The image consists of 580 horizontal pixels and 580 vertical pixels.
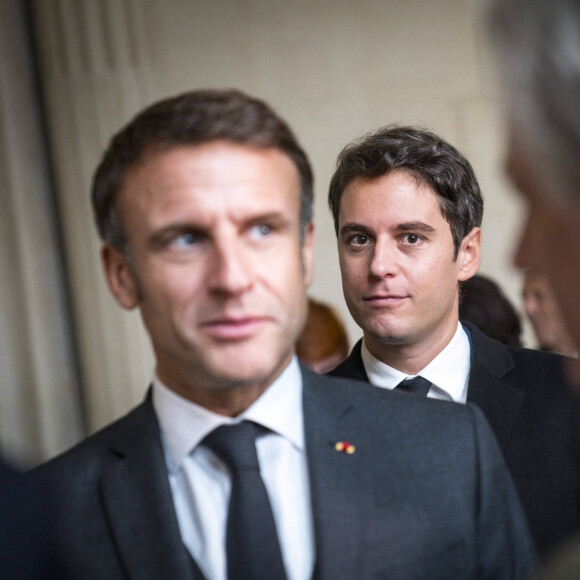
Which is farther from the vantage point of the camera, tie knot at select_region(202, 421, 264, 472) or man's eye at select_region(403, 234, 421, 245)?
man's eye at select_region(403, 234, 421, 245)

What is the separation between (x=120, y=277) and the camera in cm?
209

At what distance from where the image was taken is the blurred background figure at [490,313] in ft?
11.7

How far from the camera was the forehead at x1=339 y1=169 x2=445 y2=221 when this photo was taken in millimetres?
2975

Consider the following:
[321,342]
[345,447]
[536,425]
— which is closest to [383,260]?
[536,425]

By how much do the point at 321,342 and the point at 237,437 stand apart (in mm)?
2582

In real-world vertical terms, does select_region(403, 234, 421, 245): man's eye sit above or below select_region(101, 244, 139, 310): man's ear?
below

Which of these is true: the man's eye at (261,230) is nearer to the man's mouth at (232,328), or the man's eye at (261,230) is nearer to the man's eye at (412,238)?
the man's mouth at (232,328)

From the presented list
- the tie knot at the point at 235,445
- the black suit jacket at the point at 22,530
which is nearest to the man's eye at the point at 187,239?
the tie knot at the point at 235,445

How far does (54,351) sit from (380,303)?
12.9 ft

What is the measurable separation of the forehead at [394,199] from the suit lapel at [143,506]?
1.17 metres

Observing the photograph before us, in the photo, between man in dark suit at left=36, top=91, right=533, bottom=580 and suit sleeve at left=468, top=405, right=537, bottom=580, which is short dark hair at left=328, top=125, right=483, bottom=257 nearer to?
man in dark suit at left=36, top=91, right=533, bottom=580

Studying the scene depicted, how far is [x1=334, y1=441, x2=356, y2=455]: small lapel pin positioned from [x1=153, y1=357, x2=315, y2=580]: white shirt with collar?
0.27ft

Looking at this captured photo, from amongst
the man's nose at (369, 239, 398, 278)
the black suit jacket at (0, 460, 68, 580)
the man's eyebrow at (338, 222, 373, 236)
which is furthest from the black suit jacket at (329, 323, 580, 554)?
the black suit jacket at (0, 460, 68, 580)

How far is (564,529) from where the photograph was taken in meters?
2.57
